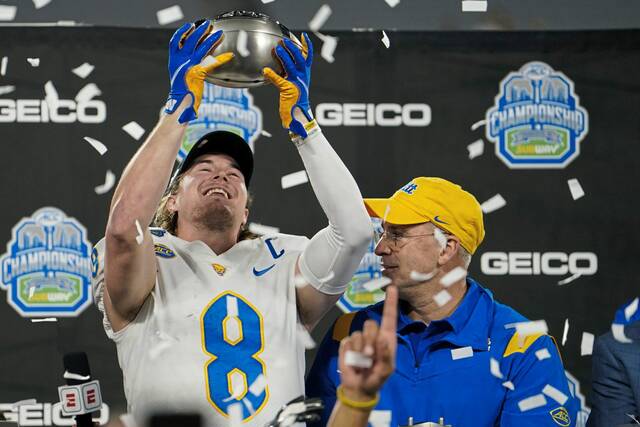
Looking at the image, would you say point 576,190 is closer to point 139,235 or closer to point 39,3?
point 139,235

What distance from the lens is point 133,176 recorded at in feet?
7.22

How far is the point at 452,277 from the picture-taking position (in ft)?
8.16

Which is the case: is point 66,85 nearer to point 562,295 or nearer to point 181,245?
point 181,245

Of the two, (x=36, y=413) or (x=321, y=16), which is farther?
(x=321, y=16)

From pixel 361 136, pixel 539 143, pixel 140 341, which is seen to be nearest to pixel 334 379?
pixel 140 341

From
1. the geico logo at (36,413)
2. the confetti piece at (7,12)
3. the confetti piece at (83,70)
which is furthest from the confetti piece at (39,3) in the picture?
the geico logo at (36,413)

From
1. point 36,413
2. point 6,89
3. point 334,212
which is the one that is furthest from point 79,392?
point 6,89

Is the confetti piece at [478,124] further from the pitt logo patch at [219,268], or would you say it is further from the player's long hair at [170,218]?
the pitt logo patch at [219,268]

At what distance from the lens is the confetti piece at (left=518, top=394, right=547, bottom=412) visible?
2.26 m

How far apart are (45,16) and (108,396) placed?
1387mm

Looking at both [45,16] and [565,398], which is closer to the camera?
[565,398]

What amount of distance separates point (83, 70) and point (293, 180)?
2.74ft

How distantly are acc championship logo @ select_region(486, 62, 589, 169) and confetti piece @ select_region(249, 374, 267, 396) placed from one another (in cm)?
160

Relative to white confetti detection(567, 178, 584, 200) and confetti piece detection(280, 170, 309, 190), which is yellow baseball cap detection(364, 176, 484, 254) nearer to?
confetti piece detection(280, 170, 309, 190)
